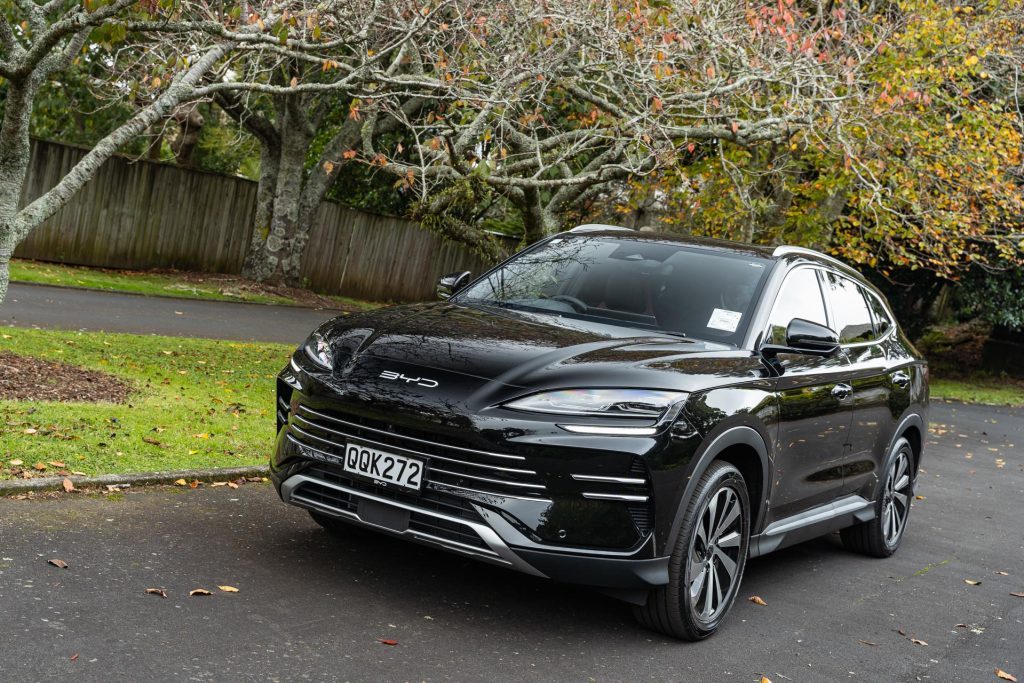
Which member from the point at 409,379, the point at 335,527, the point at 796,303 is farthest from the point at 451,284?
the point at 796,303

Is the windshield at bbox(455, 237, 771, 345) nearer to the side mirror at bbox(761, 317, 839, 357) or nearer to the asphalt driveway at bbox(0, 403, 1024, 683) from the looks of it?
the side mirror at bbox(761, 317, 839, 357)

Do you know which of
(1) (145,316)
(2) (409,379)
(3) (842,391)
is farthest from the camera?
(1) (145,316)

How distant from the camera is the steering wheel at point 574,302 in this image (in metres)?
6.26

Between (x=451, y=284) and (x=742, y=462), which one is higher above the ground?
(x=451, y=284)

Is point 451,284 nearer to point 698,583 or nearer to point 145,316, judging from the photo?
point 698,583

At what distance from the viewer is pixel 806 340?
19.3ft

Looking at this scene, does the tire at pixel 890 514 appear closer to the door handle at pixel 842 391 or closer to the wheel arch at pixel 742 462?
the door handle at pixel 842 391

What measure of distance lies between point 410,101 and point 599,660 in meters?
18.1

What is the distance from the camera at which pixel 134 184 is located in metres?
22.6

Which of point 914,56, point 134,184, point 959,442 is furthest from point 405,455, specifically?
point 134,184

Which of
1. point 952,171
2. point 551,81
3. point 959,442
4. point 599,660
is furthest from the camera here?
point 952,171

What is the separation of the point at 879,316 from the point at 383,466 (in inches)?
164

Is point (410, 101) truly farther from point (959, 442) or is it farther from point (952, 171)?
point (959, 442)

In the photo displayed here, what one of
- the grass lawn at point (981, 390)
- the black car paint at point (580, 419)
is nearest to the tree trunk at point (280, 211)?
the grass lawn at point (981, 390)
